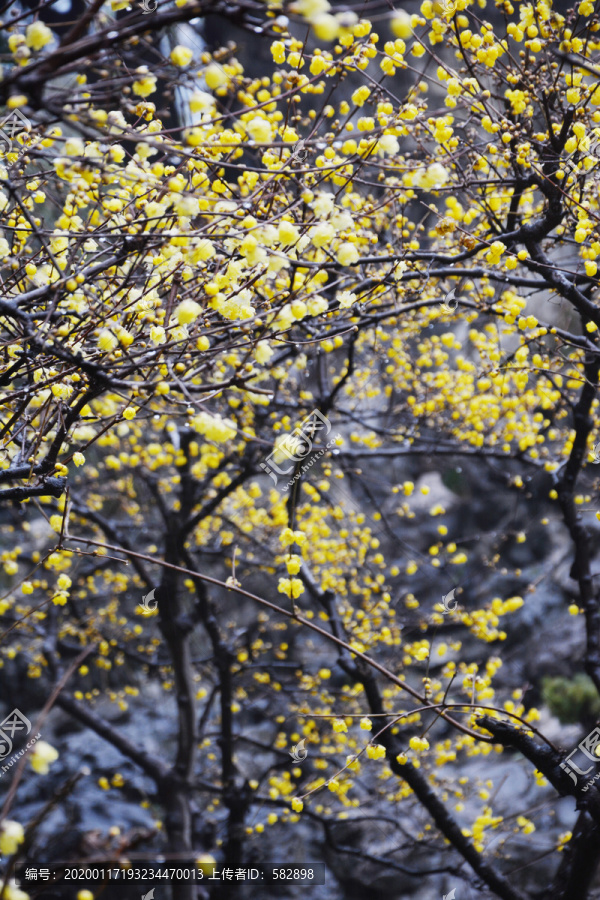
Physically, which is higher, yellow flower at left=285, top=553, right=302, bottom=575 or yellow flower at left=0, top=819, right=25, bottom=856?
yellow flower at left=285, top=553, right=302, bottom=575

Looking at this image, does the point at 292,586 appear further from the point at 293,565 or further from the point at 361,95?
the point at 361,95

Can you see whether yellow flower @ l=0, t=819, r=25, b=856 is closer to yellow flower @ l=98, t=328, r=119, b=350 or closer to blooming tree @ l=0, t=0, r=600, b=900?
blooming tree @ l=0, t=0, r=600, b=900

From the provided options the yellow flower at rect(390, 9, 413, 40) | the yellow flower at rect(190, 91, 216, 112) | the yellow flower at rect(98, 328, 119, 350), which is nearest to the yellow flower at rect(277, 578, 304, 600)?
the yellow flower at rect(98, 328, 119, 350)

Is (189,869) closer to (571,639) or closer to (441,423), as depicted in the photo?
(441,423)

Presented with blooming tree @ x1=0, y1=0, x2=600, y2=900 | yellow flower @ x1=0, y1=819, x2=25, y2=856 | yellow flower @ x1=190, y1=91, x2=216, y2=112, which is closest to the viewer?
yellow flower @ x1=0, y1=819, x2=25, y2=856

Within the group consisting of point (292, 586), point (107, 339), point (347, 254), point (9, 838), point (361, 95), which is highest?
point (361, 95)

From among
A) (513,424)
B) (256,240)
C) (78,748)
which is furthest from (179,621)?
(78,748)

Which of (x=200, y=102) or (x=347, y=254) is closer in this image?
(x=200, y=102)

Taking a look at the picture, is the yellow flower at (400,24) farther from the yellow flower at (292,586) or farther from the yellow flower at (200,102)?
the yellow flower at (292,586)

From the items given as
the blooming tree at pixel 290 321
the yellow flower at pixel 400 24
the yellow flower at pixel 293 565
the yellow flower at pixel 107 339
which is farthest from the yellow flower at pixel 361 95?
the yellow flower at pixel 293 565

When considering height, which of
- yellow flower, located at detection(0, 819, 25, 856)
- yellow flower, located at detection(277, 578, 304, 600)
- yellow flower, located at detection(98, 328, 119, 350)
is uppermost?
yellow flower, located at detection(98, 328, 119, 350)

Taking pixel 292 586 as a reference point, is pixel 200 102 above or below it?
above

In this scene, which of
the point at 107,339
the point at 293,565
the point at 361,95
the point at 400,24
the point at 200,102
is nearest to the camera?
the point at 400,24

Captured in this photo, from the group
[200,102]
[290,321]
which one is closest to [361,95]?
[200,102]
